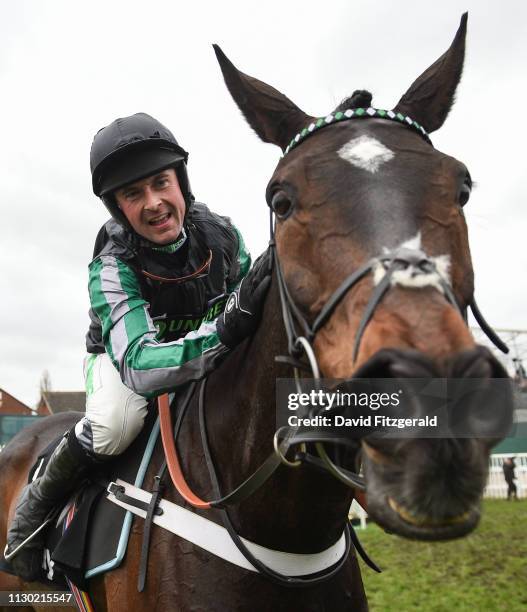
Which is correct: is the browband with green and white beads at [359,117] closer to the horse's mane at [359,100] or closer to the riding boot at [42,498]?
the horse's mane at [359,100]

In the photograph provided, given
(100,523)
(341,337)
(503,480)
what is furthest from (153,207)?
(503,480)

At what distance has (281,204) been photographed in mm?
2039

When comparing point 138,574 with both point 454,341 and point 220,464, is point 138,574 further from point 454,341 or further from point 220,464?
point 454,341

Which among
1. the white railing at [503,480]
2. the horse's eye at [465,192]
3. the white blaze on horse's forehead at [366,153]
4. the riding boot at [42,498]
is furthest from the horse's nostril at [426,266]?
the white railing at [503,480]

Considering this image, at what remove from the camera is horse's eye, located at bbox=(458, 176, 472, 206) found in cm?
198

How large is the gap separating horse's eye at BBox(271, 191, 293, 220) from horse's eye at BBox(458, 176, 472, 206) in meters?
0.59

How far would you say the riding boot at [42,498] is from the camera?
10.5ft

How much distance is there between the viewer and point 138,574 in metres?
2.53

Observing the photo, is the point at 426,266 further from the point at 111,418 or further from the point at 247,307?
the point at 111,418

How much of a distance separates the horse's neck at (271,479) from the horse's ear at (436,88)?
0.98 meters

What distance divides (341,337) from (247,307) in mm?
777

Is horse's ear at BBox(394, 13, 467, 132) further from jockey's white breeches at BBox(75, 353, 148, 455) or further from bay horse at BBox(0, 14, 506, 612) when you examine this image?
jockey's white breeches at BBox(75, 353, 148, 455)

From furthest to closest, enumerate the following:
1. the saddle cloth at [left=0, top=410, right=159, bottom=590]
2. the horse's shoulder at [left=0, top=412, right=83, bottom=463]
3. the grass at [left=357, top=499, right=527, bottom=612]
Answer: the grass at [left=357, top=499, right=527, bottom=612], the horse's shoulder at [left=0, top=412, right=83, bottom=463], the saddle cloth at [left=0, top=410, right=159, bottom=590]


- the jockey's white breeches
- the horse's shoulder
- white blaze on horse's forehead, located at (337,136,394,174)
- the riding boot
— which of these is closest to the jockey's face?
the jockey's white breeches
